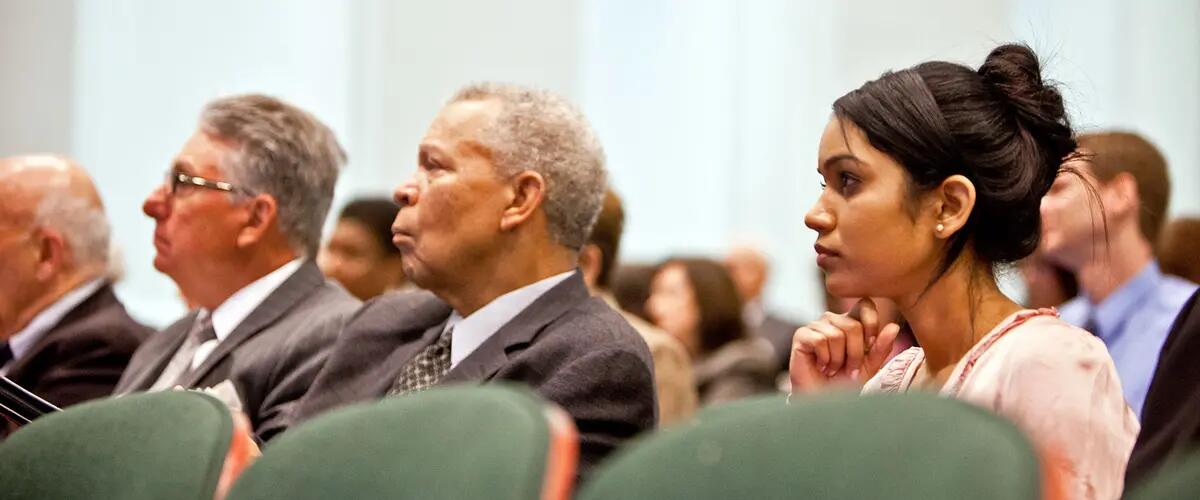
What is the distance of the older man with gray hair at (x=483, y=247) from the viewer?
266 cm

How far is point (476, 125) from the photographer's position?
2777mm

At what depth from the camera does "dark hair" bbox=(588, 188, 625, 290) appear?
3.93 m

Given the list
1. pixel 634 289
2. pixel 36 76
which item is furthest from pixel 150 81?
pixel 634 289

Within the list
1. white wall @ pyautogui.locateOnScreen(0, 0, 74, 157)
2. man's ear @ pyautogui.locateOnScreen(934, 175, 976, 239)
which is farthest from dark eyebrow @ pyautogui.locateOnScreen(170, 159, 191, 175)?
white wall @ pyautogui.locateOnScreen(0, 0, 74, 157)

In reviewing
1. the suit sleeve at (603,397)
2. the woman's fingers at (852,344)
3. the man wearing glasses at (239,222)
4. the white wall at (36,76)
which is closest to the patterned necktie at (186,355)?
the man wearing glasses at (239,222)

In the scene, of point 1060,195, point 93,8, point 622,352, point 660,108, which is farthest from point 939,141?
point 93,8

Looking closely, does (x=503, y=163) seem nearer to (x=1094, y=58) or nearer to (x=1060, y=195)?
(x=1060, y=195)

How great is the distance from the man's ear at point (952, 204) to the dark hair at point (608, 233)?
6.35 ft

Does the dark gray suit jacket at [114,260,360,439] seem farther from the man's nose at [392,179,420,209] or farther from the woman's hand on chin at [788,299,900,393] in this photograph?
the woman's hand on chin at [788,299,900,393]

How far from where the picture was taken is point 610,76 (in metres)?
7.07

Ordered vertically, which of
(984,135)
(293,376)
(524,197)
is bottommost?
(293,376)

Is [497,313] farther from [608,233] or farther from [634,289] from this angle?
[634,289]

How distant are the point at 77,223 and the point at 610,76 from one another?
3.81 m

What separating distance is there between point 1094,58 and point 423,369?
503 centimetres
